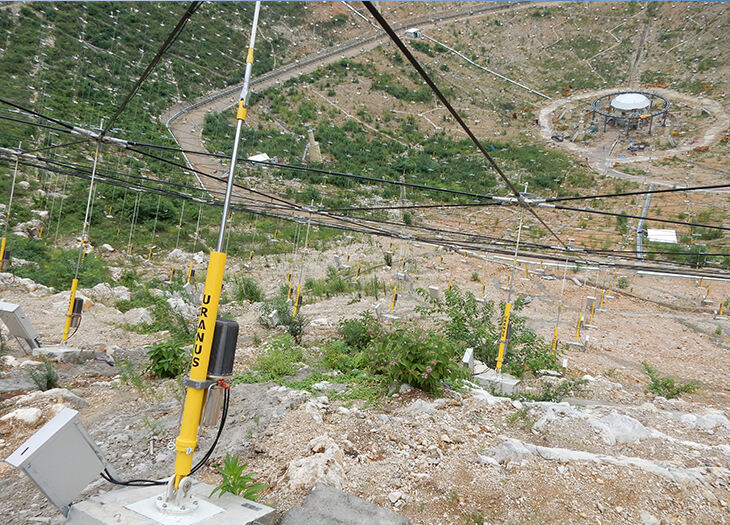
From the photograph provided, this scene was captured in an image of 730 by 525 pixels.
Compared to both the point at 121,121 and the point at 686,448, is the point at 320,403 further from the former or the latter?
the point at 121,121

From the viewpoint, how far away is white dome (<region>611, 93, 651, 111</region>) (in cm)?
4275

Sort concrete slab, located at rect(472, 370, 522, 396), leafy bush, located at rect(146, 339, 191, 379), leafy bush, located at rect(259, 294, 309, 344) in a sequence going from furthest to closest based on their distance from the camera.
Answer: leafy bush, located at rect(259, 294, 309, 344) → leafy bush, located at rect(146, 339, 191, 379) → concrete slab, located at rect(472, 370, 522, 396)

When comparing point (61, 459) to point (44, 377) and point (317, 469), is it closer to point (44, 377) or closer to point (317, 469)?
point (317, 469)

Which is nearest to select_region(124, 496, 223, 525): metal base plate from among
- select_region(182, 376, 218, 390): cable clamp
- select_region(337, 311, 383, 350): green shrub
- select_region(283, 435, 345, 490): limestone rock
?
select_region(182, 376, 218, 390): cable clamp

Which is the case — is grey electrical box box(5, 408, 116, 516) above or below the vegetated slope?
below

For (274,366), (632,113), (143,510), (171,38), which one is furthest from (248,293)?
(632,113)

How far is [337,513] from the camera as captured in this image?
9.41 ft

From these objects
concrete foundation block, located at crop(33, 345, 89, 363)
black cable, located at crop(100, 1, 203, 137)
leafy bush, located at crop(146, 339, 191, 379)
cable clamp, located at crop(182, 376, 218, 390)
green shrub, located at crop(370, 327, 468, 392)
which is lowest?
concrete foundation block, located at crop(33, 345, 89, 363)

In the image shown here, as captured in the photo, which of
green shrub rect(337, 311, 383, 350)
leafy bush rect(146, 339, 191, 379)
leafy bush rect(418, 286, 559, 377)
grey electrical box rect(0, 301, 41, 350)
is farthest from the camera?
leafy bush rect(418, 286, 559, 377)

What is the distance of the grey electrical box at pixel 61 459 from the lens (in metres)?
2.36

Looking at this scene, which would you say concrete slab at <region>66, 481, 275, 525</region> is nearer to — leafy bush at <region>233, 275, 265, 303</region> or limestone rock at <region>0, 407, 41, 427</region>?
limestone rock at <region>0, 407, 41, 427</region>

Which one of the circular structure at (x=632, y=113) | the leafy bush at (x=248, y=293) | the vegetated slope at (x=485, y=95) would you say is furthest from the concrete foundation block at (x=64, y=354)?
the circular structure at (x=632, y=113)

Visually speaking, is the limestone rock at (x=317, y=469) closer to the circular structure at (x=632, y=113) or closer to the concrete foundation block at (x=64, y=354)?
the concrete foundation block at (x=64, y=354)

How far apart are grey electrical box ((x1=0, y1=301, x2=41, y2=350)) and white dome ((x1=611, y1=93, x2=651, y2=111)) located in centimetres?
4709
